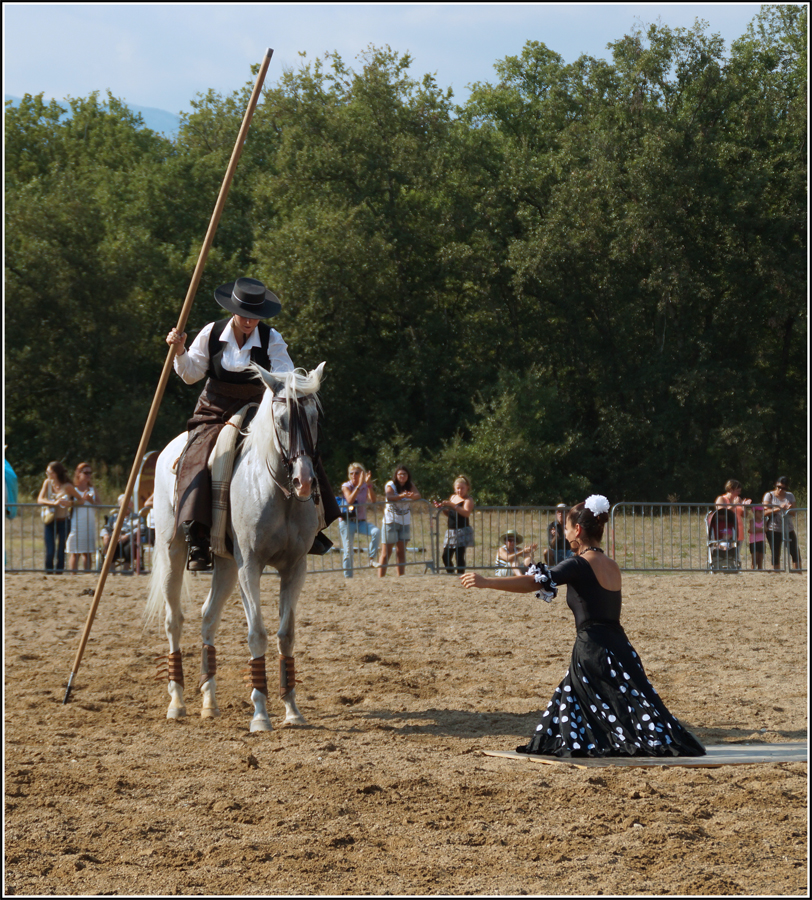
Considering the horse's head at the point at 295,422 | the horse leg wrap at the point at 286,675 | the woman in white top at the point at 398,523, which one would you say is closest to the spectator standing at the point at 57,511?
the woman in white top at the point at 398,523

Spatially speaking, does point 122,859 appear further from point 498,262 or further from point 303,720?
point 498,262

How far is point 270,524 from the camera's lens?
7414mm

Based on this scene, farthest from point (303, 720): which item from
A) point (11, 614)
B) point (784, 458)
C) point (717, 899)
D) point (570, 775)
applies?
point (784, 458)

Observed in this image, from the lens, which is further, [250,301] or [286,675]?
[250,301]

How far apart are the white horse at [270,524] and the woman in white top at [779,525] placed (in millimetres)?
10832

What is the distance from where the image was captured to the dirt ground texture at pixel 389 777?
14.7 feet

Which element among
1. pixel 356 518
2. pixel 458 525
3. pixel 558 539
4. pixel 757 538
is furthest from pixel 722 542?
pixel 356 518

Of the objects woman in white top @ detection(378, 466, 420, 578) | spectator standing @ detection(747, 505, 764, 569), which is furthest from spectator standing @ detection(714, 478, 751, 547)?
woman in white top @ detection(378, 466, 420, 578)

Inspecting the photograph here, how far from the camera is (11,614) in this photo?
12234mm

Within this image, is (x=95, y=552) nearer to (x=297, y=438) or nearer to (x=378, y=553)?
(x=378, y=553)

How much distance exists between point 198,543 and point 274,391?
141cm

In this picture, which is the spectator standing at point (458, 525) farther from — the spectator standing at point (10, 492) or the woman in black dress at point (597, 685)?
the woman in black dress at point (597, 685)

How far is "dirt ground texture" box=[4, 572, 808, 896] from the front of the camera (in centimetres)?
448

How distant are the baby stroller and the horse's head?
10.7 metres
